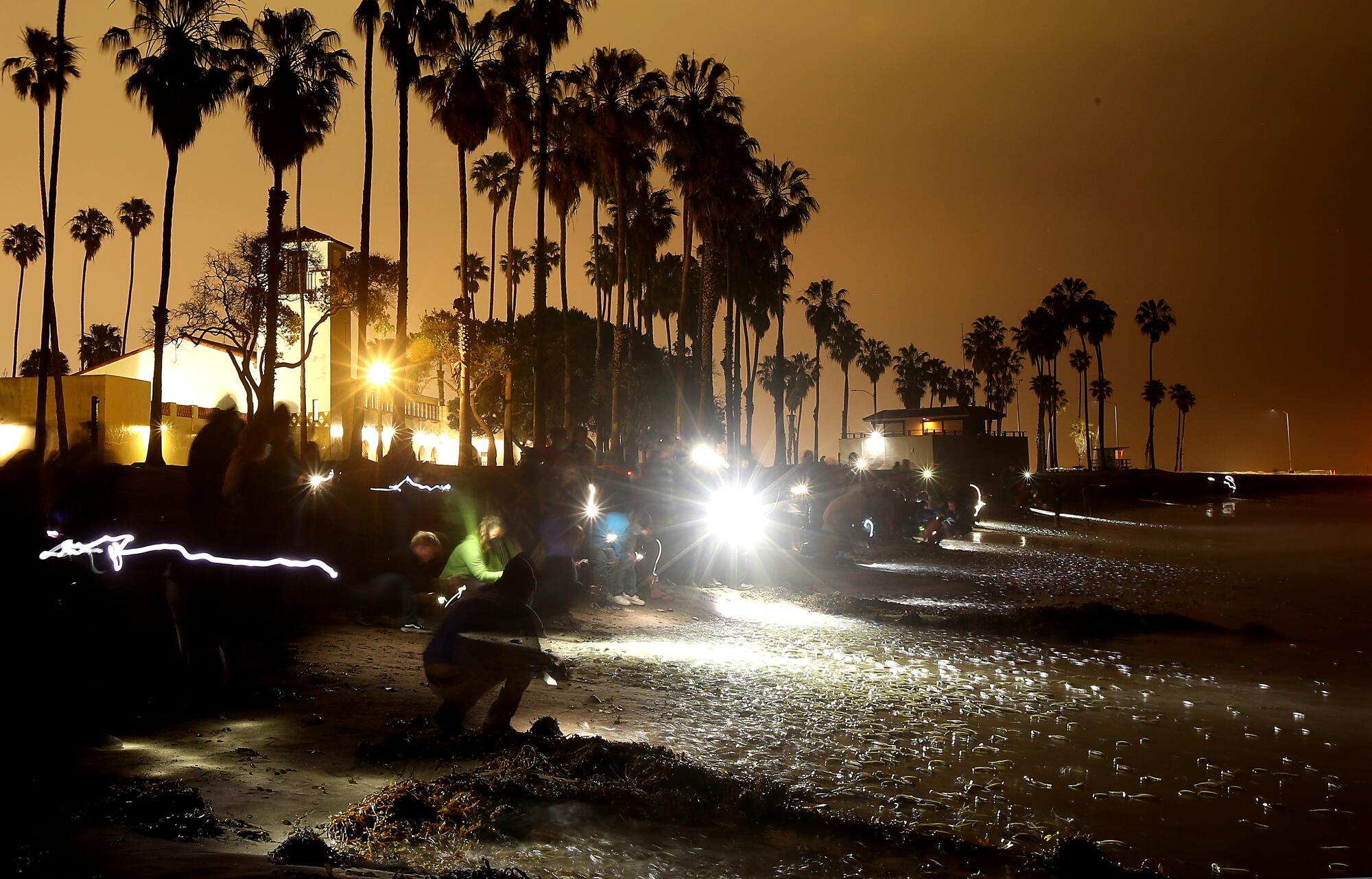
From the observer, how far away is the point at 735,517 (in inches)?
767

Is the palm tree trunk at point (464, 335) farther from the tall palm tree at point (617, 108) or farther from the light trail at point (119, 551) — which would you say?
the light trail at point (119, 551)

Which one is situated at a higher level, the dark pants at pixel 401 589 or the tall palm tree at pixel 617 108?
the tall palm tree at pixel 617 108

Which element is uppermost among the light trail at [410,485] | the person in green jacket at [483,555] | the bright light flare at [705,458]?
the bright light flare at [705,458]

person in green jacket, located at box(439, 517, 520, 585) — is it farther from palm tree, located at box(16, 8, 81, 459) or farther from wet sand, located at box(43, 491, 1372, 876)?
palm tree, located at box(16, 8, 81, 459)

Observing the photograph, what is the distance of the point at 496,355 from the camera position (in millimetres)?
43969

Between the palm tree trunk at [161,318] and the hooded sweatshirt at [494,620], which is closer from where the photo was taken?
the hooded sweatshirt at [494,620]

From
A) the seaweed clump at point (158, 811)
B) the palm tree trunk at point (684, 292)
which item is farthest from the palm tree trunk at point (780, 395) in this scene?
the seaweed clump at point (158, 811)

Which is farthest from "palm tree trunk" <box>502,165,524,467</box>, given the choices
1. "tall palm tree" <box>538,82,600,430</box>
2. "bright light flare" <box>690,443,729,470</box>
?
"bright light flare" <box>690,443,729,470</box>

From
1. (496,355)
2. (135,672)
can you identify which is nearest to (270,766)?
(135,672)

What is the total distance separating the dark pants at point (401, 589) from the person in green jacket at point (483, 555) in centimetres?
219

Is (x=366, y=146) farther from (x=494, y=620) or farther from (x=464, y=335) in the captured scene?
(x=494, y=620)

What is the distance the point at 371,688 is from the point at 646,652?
11.3 ft

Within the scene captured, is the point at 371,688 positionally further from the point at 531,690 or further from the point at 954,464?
the point at 954,464

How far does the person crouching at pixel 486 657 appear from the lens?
650cm
